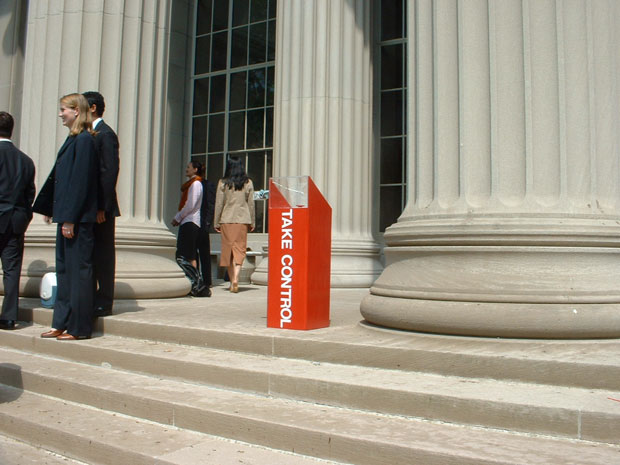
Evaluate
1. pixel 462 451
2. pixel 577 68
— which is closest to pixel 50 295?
pixel 462 451

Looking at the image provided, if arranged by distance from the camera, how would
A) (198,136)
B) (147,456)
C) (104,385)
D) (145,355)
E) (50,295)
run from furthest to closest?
(198,136) < (50,295) < (145,355) < (104,385) < (147,456)

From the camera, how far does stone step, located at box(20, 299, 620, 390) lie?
3.14m

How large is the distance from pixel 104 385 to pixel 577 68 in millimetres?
3641

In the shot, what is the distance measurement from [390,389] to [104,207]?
296 cm

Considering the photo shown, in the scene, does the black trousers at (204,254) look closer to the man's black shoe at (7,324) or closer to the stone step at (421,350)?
the man's black shoe at (7,324)

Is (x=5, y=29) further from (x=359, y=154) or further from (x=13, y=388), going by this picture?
(x=13, y=388)

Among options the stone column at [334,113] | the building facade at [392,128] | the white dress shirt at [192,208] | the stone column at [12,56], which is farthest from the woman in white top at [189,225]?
the stone column at [12,56]

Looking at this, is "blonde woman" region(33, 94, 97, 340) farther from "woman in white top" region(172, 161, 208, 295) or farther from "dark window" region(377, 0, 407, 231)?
"dark window" region(377, 0, 407, 231)

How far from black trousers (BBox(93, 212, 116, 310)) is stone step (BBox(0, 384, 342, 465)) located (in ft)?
5.09

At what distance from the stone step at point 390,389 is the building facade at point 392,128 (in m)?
0.66

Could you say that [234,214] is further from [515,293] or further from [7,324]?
[515,293]

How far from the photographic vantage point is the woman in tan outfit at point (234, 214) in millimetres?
8078

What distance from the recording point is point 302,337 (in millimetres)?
4004

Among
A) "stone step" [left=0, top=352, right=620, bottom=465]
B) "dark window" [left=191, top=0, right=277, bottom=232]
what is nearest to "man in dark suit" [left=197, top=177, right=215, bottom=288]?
"dark window" [left=191, top=0, right=277, bottom=232]
